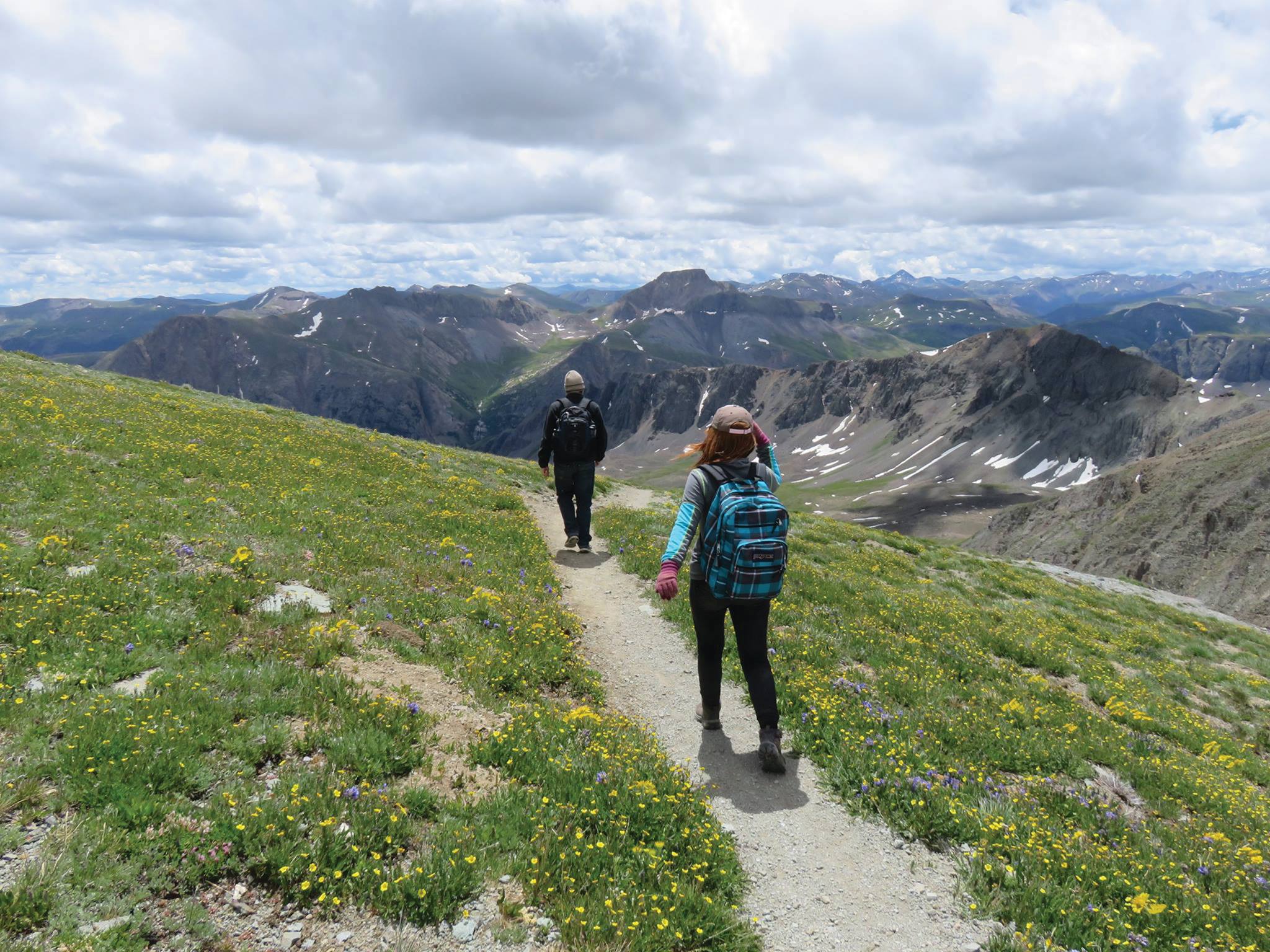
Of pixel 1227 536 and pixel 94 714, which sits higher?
pixel 94 714

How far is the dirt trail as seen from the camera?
6.29m

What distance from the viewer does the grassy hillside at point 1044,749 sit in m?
6.68

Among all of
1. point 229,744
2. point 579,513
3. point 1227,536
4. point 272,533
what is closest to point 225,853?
point 229,744

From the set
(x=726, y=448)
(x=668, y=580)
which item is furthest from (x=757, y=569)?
(x=726, y=448)

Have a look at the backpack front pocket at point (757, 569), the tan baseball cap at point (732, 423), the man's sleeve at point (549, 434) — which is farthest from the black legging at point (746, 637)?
the man's sleeve at point (549, 434)

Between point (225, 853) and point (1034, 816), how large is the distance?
8984mm

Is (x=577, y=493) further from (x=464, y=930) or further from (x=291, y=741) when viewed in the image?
(x=464, y=930)

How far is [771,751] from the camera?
8711mm

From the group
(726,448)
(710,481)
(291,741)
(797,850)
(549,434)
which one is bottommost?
(797,850)

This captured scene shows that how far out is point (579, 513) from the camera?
18.8 m

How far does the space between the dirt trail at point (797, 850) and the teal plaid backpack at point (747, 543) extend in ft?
8.74

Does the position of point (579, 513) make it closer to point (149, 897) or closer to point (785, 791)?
point (785, 791)

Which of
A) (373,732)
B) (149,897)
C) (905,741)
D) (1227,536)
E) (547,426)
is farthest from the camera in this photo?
(1227,536)

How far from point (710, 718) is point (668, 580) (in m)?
3.15
